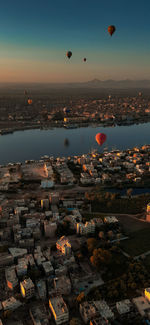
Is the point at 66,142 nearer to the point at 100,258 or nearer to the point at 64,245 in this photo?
the point at 64,245

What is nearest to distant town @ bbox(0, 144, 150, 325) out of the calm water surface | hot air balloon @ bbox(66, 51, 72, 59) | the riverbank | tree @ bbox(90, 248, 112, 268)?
tree @ bbox(90, 248, 112, 268)

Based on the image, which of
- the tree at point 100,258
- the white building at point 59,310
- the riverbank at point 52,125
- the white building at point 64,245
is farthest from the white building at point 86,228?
the riverbank at point 52,125

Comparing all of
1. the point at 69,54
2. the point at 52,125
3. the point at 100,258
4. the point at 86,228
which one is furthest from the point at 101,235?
the point at 52,125

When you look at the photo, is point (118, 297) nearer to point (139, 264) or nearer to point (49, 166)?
point (139, 264)

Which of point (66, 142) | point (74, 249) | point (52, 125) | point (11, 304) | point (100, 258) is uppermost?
point (52, 125)

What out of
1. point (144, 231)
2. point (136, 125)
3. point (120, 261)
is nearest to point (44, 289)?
point (120, 261)

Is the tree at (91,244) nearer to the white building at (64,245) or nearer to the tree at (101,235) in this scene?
the tree at (101,235)
